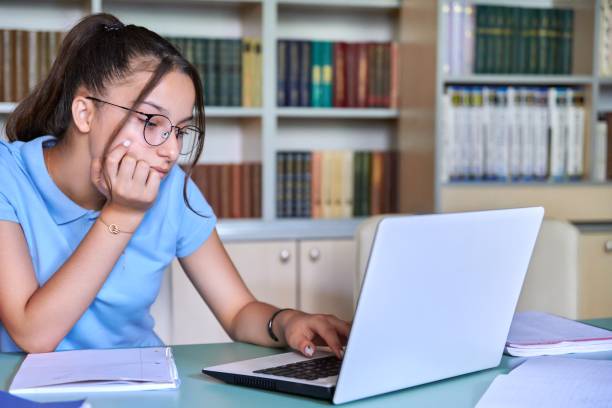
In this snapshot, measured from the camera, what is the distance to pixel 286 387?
952 mm

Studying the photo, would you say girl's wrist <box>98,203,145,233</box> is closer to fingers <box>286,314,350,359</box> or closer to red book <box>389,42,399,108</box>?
fingers <box>286,314,350,359</box>

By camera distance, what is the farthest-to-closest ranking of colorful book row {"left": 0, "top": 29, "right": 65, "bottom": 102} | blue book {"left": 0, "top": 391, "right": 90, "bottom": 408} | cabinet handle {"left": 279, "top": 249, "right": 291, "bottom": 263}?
cabinet handle {"left": 279, "top": 249, "right": 291, "bottom": 263} < colorful book row {"left": 0, "top": 29, "right": 65, "bottom": 102} < blue book {"left": 0, "top": 391, "right": 90, "bottom": 408}

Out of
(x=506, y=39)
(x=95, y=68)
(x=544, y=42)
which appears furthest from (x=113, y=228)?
(x=544, y=42)

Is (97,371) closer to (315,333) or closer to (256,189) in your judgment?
(315,333)

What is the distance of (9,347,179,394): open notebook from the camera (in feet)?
3.11

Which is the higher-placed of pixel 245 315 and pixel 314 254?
pixel 245 315

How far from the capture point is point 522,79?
284 centimetres

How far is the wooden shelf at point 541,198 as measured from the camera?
2.73 m

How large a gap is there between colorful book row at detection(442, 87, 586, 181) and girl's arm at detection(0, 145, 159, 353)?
1765 millimetres

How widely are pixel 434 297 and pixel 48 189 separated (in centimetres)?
72

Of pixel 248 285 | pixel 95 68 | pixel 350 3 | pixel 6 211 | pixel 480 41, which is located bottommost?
pixel 248 285

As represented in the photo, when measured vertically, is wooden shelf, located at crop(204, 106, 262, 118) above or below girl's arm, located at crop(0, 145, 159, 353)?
above

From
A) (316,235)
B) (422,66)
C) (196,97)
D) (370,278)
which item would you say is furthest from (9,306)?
(422,66)

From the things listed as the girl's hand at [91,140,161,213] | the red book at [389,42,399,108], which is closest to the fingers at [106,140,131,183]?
→ the girl's hand at [91,140,161,213]
